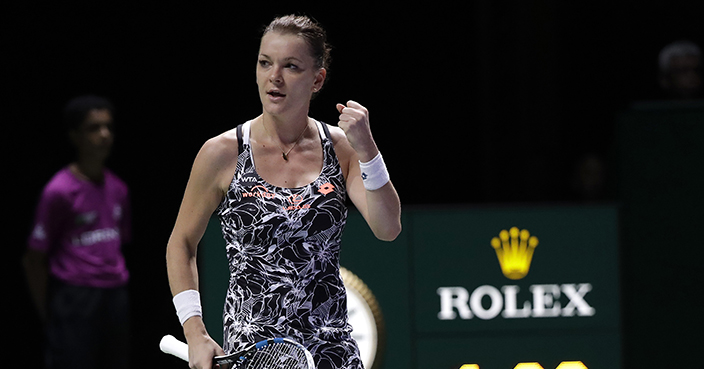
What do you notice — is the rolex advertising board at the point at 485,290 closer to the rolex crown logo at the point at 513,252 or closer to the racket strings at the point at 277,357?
the rolex crown logo at the point at 513,252

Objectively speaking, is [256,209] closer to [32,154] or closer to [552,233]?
[552,233]

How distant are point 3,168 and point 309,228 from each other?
169 inches

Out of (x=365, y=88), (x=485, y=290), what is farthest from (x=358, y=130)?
(x=365, y=88)

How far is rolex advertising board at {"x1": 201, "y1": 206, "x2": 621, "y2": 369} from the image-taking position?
447 cm

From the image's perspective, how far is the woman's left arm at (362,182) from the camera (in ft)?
8.22

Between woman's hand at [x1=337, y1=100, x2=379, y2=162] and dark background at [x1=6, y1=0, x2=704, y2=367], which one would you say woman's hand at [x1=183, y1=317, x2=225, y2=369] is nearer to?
woman's hand at [x1=337, y1=100, x2=379, y2=162]

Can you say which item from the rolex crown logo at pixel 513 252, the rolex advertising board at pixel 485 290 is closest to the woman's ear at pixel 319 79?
the rolex advertising board at pixel 485 290

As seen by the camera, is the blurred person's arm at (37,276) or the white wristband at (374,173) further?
the blurred person's arm at (37,276)

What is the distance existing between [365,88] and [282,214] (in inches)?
178

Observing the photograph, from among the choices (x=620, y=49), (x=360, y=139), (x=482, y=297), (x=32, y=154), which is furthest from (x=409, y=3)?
(x=360, y=139)

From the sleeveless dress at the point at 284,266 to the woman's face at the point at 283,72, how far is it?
0.17 m

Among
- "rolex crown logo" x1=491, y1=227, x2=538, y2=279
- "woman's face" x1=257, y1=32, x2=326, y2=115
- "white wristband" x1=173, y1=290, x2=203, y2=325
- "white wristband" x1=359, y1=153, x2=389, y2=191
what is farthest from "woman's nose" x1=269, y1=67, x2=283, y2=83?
"rolex crown logo" x1=491, y1=227, x2=538, y2=279

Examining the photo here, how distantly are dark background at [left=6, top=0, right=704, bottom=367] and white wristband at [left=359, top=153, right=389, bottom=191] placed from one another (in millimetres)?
3655

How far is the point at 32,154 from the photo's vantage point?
6.36 m
